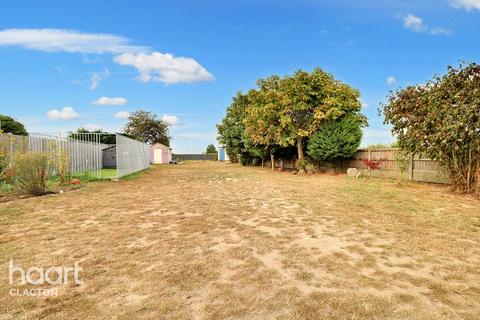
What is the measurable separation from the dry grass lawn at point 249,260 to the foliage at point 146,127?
47.1 metres

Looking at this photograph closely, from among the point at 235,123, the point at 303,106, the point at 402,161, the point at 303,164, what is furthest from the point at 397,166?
the point at 235,123

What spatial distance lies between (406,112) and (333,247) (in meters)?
9.04

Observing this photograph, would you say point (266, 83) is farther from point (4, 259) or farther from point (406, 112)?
point (4, 259)

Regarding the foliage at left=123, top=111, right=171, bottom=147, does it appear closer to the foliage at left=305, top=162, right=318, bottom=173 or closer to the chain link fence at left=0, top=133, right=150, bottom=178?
the chain link fence at left=0, top=133, right=150, bottom=178

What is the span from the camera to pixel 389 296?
8.51ft

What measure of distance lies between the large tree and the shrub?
13027 mm

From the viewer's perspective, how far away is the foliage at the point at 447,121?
811 cm

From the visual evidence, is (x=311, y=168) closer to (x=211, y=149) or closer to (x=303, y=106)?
(x=303, y=106)

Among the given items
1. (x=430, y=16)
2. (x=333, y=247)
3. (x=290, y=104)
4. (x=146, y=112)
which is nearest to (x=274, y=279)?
(x=333, y=247)

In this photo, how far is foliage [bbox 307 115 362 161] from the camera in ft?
53.3

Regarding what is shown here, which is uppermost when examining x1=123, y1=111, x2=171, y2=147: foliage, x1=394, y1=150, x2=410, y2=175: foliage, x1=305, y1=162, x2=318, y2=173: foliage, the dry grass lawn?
x1=123, y1=111, x2=171, y2=147: foliage

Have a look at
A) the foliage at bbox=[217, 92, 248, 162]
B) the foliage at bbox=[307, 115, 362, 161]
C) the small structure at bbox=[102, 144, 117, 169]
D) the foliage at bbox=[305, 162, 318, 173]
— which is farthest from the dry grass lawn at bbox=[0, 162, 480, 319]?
the small structure at bbox=[102, 144, 117, 169]

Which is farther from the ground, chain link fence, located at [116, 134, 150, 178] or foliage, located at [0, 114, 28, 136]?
foliage, located at [0, 114, 28, 136]

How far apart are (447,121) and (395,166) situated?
6.15 metres
